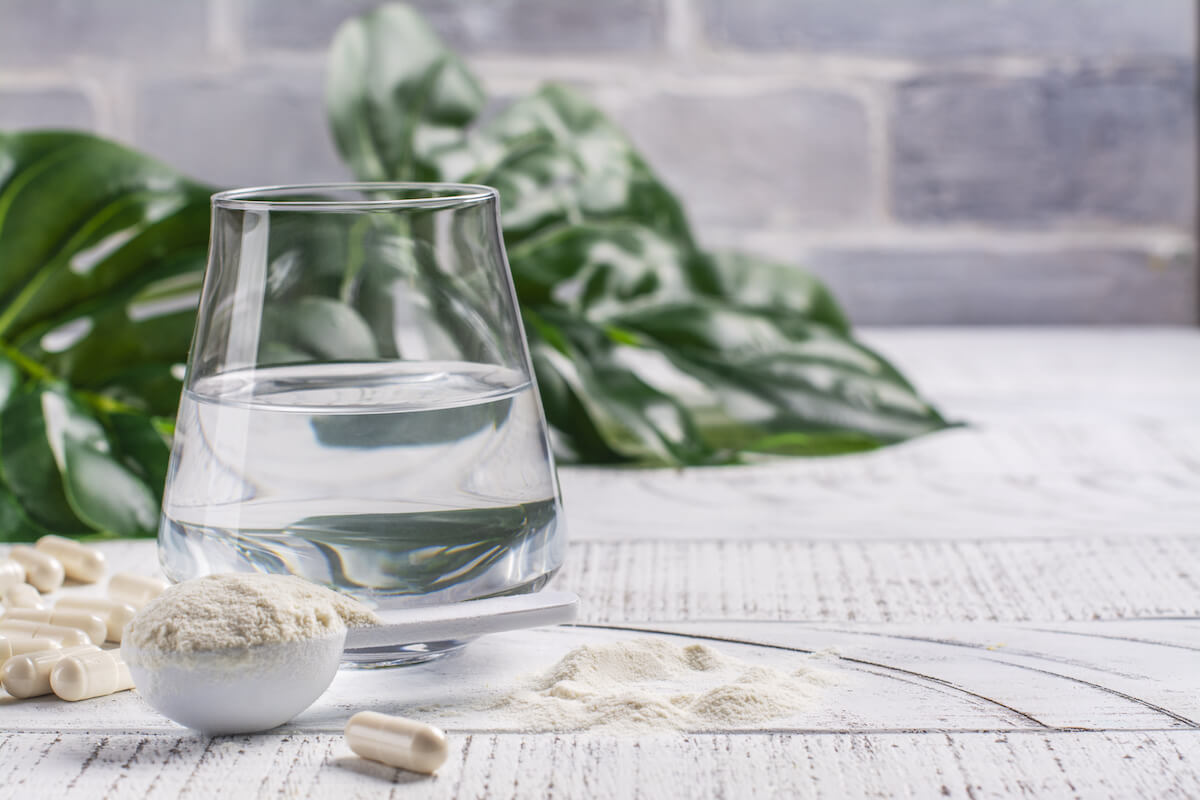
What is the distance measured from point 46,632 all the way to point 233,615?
117mm

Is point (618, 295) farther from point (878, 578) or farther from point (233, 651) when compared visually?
point (233, 651)

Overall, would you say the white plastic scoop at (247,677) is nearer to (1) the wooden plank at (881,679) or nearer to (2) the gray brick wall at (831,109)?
(1) the wooden plank at (881,679)

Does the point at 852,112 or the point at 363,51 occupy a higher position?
the point at 363,51

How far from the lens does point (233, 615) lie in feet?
1.11

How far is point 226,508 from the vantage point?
38 cm

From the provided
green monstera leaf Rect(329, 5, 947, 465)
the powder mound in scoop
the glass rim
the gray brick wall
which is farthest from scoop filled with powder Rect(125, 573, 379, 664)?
the gray brick wall

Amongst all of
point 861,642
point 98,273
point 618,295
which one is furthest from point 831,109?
point 861,642

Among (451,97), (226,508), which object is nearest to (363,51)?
(451,97)

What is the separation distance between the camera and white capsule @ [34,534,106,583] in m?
0.51

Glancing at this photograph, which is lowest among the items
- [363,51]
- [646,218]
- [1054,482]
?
[1054,482]

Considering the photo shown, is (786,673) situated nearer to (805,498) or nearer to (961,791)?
(961,791)

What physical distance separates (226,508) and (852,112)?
0.88 m

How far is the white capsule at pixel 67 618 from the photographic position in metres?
0.44

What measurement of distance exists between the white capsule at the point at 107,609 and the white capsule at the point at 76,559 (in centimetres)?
5
